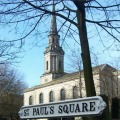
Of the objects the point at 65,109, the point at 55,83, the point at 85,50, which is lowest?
the point at 65,109

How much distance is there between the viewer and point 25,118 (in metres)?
8.04

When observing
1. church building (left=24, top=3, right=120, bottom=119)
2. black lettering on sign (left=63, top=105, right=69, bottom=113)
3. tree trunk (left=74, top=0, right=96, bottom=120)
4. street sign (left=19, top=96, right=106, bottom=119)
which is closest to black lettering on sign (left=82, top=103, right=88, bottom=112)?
street sign (left=19, top=96, right=106, bottom=119)

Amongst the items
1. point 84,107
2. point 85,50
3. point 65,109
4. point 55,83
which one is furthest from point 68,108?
point 55,83

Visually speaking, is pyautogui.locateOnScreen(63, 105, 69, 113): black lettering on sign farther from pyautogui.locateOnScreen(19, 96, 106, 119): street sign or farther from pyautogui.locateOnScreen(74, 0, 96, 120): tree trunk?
pyautogui.locateOnScreen(74, 0, 96, 120): tree trunk

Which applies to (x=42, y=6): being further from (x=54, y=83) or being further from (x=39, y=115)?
(x=54, y=83)

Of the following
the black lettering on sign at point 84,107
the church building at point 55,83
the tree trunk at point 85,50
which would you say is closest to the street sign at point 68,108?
the black lettering on sign at point 84,107

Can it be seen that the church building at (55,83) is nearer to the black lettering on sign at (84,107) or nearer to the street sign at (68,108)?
the street sign at (68,108)

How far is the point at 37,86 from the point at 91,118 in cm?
9931

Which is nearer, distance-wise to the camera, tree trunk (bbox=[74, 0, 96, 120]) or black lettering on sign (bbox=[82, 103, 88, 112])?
Answer: black lettering on sign (bbox=[82, 103, 88, 112])

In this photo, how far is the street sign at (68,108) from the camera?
607 cm

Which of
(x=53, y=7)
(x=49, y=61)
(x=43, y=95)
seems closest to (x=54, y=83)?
(x=43, y=95)

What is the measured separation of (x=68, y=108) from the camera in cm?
673

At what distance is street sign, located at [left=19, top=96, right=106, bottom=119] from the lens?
607 centimetres

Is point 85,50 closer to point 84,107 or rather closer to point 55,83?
point 84,107
